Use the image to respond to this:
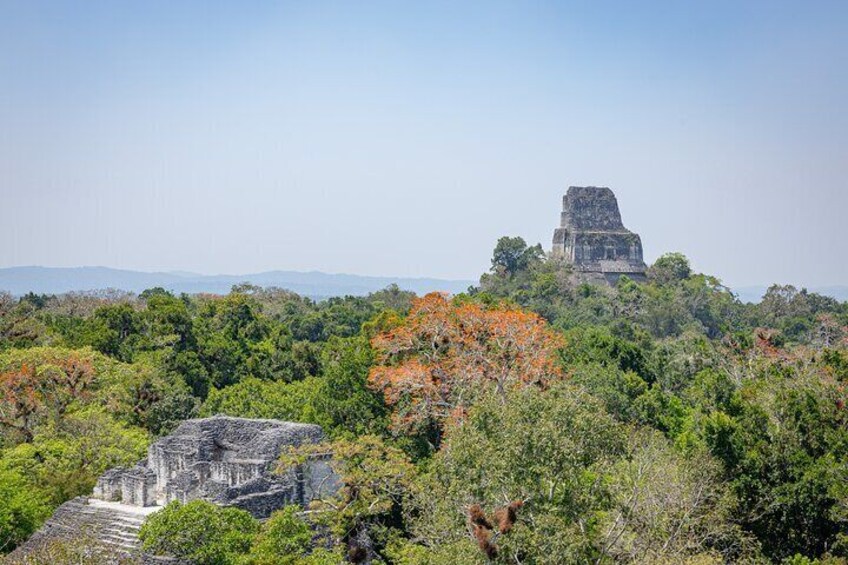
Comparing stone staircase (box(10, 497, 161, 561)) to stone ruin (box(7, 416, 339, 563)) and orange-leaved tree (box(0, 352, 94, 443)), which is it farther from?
orange-leaved tree (box(0, 352, 94, 443))

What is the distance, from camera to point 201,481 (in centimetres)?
2159

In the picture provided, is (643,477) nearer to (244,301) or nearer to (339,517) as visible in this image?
(339,517)

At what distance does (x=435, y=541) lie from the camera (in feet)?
55.3

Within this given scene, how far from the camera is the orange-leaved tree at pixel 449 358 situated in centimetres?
2445

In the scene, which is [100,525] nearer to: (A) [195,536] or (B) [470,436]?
(A) [195,536]

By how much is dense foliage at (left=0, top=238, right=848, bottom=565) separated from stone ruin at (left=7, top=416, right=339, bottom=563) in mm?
686

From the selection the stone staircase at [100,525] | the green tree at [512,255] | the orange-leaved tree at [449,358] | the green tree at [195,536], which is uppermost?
the green tree at [512,255]

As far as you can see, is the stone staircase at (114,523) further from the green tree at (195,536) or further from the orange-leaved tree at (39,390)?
the orange-leaved tree at (39,390)

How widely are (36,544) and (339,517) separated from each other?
6.41 m

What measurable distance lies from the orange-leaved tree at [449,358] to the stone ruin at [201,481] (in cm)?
318

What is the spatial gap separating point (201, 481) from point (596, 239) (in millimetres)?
59116

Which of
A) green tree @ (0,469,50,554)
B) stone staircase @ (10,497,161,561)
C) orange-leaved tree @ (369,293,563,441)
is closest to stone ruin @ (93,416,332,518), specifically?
stone staircase @ (10,497,161,561)

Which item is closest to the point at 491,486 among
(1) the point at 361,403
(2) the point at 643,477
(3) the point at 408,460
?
(2) the point at 643,477

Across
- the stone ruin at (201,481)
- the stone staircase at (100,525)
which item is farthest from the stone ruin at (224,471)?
the stone staircase at (100,525)
